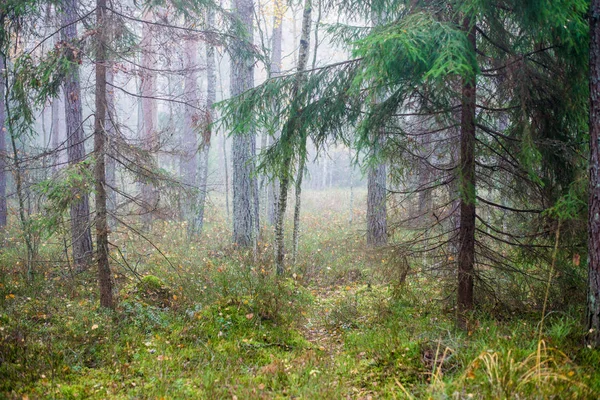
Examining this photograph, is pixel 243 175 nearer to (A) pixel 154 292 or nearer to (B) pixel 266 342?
(A) pixel 154 292

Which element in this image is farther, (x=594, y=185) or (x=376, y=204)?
(x=376, y=204)

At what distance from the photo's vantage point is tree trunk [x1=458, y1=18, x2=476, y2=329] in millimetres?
5566

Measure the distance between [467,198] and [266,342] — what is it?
11.7 feet

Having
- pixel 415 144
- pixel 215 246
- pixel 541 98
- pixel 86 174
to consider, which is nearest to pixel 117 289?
pixel 86 174

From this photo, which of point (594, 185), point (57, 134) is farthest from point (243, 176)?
point (57, 134)

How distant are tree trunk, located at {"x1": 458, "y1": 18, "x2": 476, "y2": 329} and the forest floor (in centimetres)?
37

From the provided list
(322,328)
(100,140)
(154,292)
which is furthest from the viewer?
(154,292)

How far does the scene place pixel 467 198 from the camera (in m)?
5.58

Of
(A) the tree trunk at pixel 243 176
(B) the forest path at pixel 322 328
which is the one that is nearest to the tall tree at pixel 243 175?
(A) the tree trunk at pixel 243 176

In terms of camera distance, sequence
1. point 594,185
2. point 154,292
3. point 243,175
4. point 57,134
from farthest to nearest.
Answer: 1. point 57,134
2. point 243,175
3. point 154,292
4. point 594,185

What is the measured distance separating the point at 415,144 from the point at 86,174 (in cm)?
512

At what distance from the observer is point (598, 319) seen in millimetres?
4547

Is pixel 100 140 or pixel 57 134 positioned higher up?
pixel 57 134

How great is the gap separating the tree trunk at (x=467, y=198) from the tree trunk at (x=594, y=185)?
1319 millimetres
